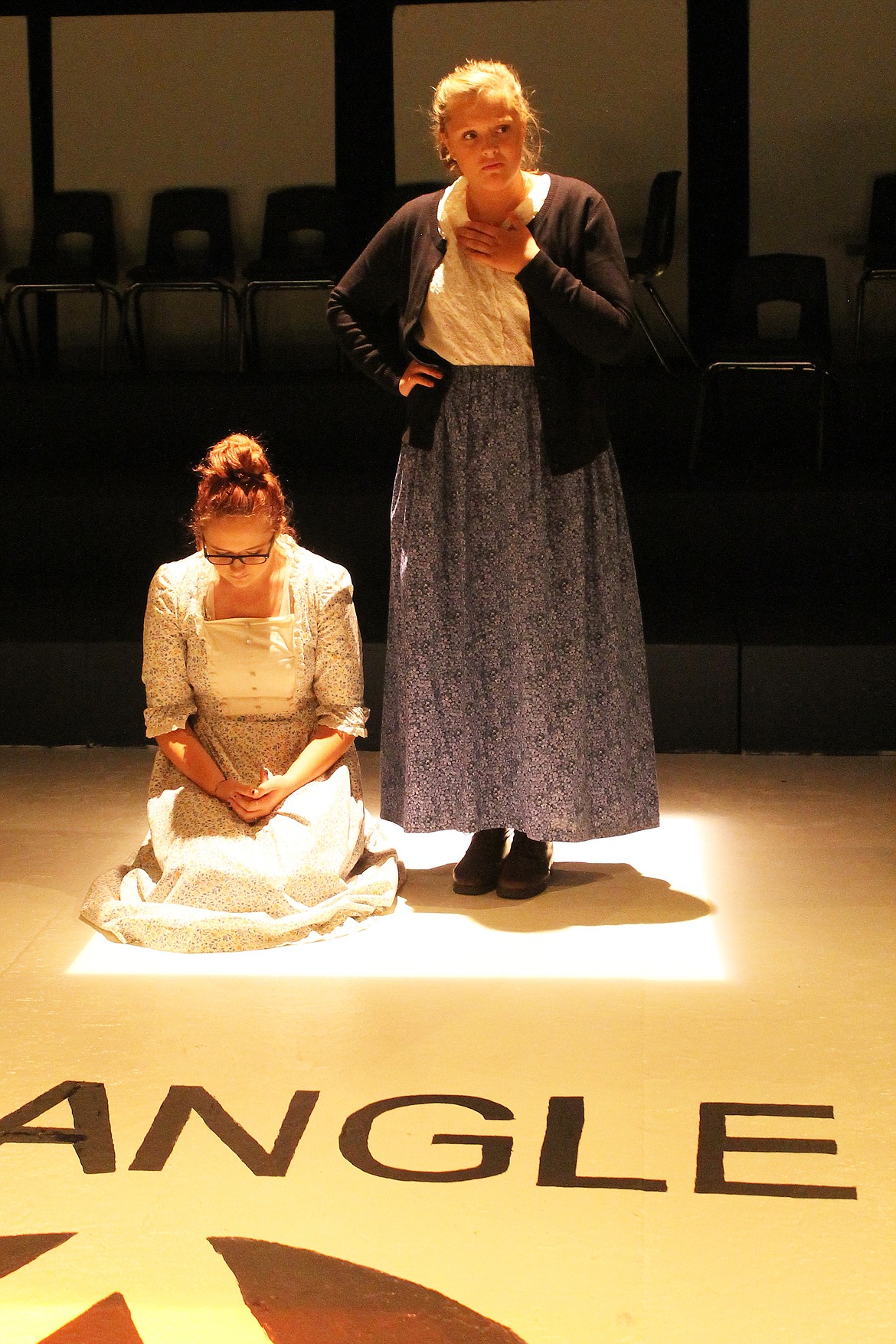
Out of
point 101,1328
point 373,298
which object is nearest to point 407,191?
point 373,298

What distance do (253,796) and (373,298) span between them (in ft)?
3.08

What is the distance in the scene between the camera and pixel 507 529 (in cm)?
304

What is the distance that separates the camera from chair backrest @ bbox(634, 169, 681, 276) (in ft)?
19.3

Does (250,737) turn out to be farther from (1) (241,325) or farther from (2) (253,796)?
(1) (241,325)

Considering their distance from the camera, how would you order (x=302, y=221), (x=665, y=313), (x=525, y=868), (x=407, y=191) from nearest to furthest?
(x=525, y=868)
(x=665, y=313)
(x=407, y=191)
(x=302, y=221)

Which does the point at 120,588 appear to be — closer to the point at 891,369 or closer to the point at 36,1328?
the point at 891,369

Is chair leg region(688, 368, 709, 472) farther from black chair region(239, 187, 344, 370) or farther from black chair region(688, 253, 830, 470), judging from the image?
black chair region(239, 187, 344, 370)

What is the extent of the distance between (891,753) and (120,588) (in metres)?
2.27

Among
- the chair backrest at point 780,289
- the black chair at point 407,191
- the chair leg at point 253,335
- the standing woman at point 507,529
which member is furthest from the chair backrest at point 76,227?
the standing woman at point 507,529

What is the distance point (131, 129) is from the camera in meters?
6.96

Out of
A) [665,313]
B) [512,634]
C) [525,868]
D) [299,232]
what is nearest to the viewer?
[512,634]

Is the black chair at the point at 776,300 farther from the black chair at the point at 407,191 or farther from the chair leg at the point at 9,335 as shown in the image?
the chair leg at the point at 9,335

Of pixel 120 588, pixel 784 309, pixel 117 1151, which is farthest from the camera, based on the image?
pixel 784 309

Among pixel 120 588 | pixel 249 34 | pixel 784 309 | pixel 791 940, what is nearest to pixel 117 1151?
pixel 791 940
